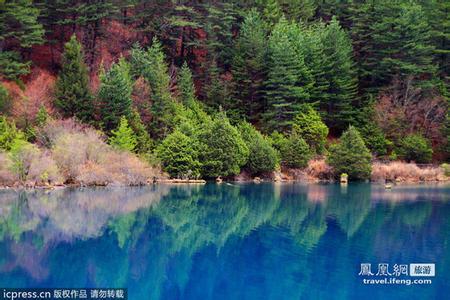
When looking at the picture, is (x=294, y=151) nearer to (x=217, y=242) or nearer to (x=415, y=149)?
(x=415, y=149)

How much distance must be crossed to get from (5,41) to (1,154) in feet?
63.3

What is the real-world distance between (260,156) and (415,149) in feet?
50.0

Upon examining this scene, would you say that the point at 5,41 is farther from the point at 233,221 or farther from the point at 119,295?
the point at 119,295

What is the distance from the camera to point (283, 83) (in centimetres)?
4856

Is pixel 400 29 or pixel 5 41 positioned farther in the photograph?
pixel 400 29

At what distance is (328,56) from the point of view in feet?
171

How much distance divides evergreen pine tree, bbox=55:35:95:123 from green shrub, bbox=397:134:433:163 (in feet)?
89.3

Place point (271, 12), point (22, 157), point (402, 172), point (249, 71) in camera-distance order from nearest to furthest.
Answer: point (22, 157) < point (402, 172) < point (249, 71) < point (271, 12)

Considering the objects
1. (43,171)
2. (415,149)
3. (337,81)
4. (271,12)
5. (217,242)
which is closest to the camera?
(217,242)

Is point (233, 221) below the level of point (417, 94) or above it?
below

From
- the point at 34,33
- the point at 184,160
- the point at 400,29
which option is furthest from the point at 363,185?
the point at 34,33

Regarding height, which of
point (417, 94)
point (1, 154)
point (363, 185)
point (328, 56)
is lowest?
point (363, 185)

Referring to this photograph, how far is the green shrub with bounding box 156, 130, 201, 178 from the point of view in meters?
38.6

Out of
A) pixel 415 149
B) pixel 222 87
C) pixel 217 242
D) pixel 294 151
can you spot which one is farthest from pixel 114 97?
pixel 415 149
